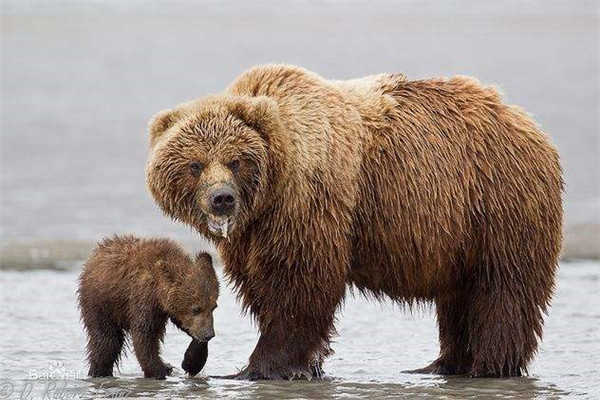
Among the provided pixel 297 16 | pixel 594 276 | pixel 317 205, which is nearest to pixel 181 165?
pixel 317 205

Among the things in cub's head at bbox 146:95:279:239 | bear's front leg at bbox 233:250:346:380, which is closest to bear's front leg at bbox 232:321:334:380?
bear's front leg at bbox 233:250:346:380

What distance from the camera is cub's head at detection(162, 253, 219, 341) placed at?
732 cm

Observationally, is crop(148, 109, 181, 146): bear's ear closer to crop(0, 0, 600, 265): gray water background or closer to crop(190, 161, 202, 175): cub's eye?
crop(190, 161, 202, 175): cub's eye

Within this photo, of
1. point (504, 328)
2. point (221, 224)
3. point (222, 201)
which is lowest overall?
point (504, 328)

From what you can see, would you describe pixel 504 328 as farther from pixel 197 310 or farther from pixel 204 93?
pixel 204 93

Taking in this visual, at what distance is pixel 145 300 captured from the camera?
7367mm

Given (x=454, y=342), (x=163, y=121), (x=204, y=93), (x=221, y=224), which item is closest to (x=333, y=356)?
(x=454, y=342)

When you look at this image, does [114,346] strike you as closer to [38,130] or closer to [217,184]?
[217,184]

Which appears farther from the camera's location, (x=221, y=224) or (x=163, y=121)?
(x=163, y=121)

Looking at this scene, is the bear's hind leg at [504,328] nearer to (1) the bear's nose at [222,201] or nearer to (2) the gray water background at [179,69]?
(1) the bear's nose at [222,201]

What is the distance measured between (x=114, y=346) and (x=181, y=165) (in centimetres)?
114

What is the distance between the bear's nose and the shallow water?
3.05 ft

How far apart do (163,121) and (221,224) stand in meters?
0.67

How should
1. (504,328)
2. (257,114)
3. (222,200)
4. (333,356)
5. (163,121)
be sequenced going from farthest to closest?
(333,356)
(504,328)
(163,121)
(257,114)
(222,200)
